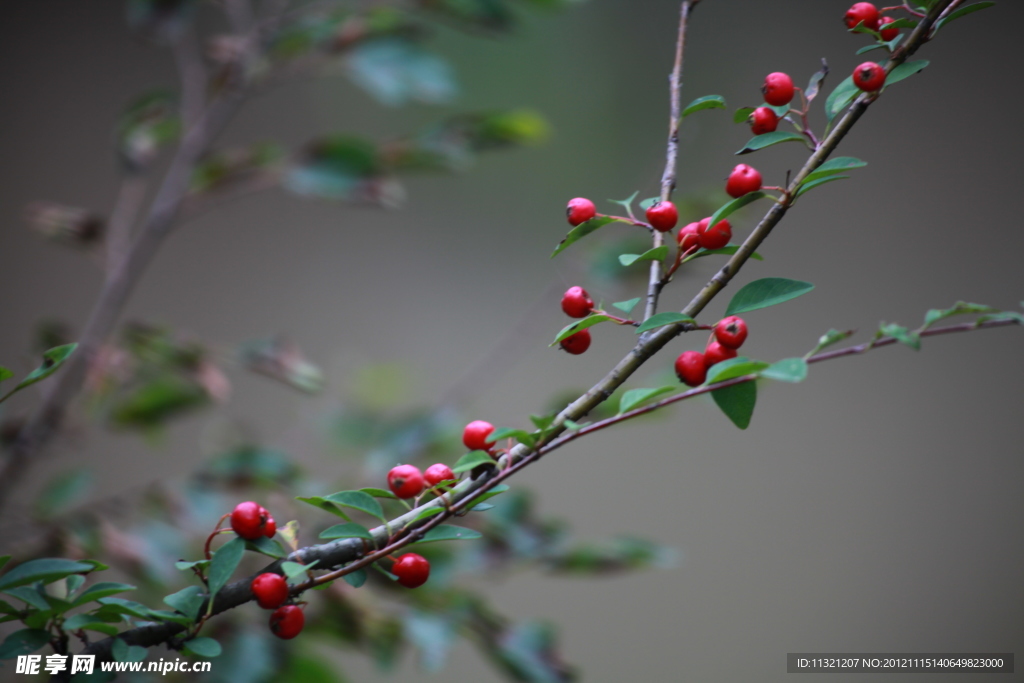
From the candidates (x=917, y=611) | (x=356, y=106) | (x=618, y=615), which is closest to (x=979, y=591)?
(x=917, y=611)

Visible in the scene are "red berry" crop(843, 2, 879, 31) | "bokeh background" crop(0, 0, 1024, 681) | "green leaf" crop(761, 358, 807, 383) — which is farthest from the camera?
"bokeh background" crop(0, 0, 1024, 681)

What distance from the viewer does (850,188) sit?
183 centimetres

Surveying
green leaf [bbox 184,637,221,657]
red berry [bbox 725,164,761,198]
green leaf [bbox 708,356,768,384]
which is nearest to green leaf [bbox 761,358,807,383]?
green leaf [bbox 708,356,768,384]

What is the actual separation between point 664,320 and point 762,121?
15 cm

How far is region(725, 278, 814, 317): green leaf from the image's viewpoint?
38cm

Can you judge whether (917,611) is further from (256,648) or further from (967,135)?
(256,648)

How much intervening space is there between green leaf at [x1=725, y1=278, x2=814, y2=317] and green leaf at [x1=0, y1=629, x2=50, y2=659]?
1.36ft

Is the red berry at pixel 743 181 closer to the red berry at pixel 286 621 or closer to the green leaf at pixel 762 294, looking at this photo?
the green leaf at pixel 762 294

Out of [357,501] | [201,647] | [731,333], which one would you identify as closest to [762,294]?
[731,333]

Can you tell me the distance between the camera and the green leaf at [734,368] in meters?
0.33

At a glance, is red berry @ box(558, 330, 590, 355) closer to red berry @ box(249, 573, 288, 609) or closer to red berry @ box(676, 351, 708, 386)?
red berry @ box(676, 351, 708, 386)

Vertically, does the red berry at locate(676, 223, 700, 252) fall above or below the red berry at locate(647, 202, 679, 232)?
below

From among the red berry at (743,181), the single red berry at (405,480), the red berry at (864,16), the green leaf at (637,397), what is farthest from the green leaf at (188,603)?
the red berry at (864,16)

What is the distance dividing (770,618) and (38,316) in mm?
1897
